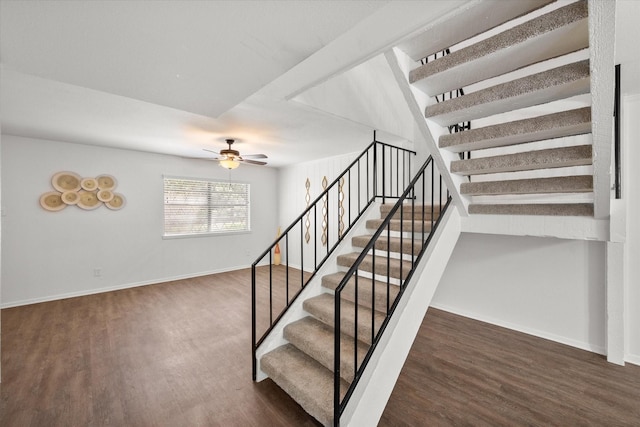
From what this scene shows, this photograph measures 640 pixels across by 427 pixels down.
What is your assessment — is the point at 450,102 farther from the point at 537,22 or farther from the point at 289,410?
the point at 289,410

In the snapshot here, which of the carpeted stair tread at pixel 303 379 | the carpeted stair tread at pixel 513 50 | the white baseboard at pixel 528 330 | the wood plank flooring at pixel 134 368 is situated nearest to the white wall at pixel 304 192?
the wood plank flooring at pixel 134 368

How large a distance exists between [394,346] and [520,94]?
5.64 feet

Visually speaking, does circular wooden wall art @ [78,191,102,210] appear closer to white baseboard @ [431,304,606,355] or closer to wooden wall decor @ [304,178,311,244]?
wooden wall decor @ [304,178,311,244]

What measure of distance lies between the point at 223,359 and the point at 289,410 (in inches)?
37.4

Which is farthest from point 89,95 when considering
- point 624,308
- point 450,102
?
point 624,308

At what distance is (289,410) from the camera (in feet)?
6.32

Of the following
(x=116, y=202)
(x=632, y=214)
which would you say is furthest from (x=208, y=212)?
(x=632, y=214)

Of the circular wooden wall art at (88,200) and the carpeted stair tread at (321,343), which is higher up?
the circular wooden wall art at (88,200)

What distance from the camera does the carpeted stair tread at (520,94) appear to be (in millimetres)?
1376

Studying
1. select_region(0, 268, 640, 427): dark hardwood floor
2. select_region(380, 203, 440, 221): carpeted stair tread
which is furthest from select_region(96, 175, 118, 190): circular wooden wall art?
select_region(380, 203, 440, 221): carpeted stair tread

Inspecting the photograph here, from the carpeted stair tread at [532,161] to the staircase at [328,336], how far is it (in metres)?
0.53

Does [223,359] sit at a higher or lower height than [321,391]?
lower

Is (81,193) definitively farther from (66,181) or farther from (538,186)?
(538,186)

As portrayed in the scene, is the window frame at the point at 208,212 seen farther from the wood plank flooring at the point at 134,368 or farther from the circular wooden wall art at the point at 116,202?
the wood plank flooring at the point at 134,368
